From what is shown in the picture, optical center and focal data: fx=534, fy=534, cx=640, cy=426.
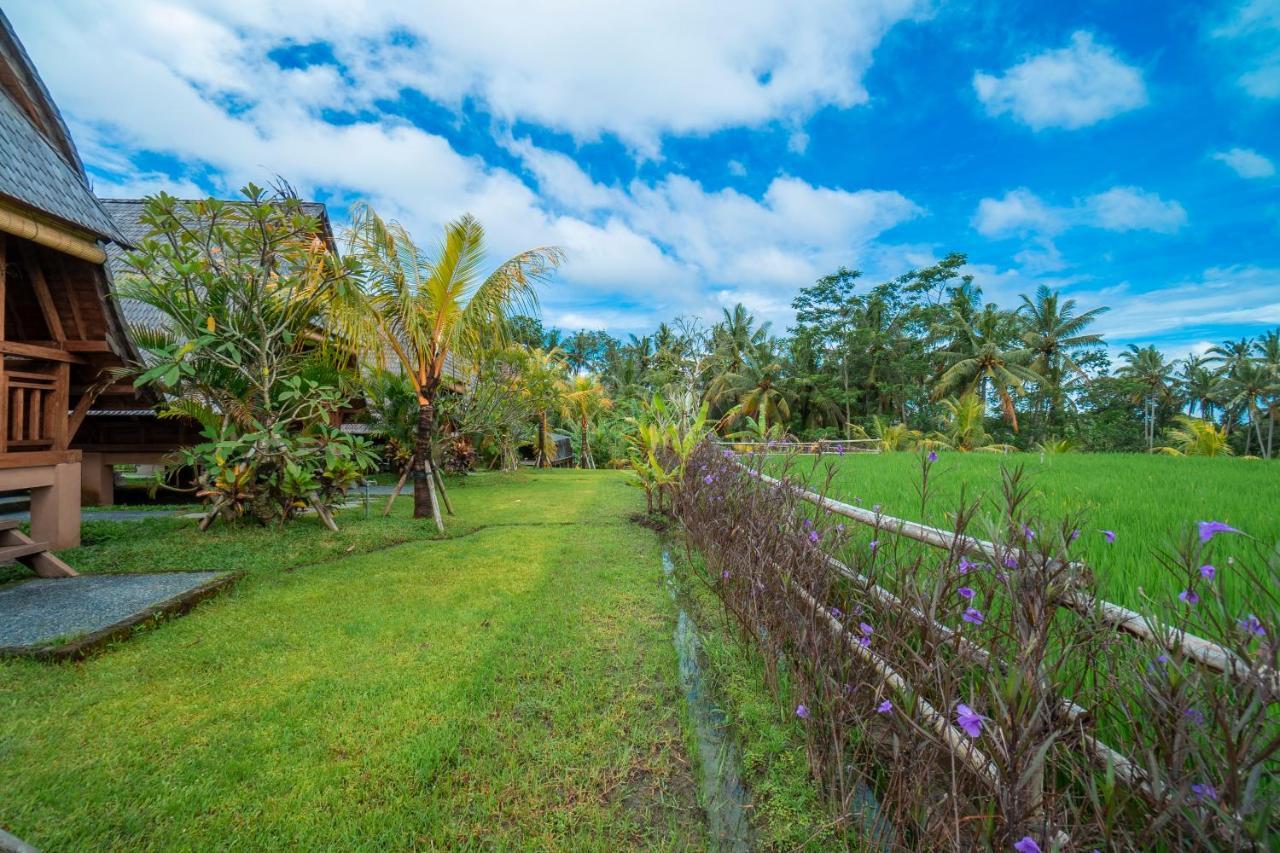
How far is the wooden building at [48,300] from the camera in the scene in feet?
12.8

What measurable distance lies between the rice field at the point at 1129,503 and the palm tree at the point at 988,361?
61.4 ft

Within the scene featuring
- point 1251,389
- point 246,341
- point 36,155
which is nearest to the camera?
point 36,155

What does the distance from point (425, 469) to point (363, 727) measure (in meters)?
4.45

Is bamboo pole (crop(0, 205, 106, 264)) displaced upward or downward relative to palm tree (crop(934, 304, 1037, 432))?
downward

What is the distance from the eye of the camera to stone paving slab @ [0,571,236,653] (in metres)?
2.71

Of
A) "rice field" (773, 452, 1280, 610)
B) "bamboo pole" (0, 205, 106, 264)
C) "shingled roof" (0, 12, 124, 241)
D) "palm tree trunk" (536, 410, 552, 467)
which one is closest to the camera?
"rice field" (773, 452, 1280, 610)

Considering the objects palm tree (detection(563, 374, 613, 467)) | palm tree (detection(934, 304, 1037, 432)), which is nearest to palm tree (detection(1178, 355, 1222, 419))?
palm tree (detection(934, 304, 1037, 432))

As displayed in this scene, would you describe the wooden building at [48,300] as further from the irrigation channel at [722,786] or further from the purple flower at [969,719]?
the purple flower at [969,719]

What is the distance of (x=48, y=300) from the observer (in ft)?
14.8

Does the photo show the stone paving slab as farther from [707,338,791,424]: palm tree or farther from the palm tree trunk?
[707,338,791,424]: palm tree

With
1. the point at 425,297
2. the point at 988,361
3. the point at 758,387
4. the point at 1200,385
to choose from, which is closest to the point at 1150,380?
the point at 1200,385

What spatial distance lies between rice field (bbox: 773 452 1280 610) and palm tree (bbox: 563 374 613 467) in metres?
11.3

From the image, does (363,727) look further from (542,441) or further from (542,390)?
(542,441)

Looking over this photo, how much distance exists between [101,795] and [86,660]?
135 centimetres
